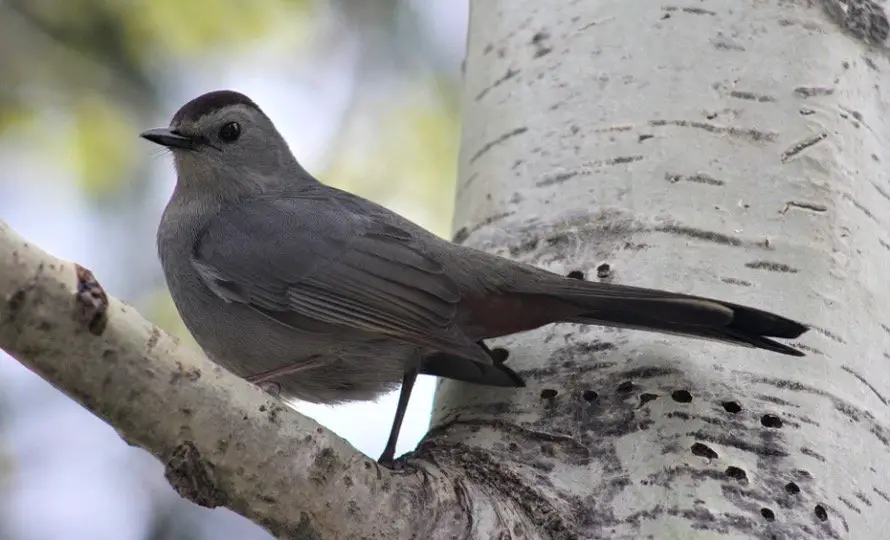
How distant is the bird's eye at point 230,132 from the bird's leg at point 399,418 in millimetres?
1367

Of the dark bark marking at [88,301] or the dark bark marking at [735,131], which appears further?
the dark bark marking at [735,131]

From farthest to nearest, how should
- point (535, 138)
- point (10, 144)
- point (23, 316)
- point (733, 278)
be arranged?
point (10, 144) < point (535, 138) < point (733, 278) < point (23, 316)

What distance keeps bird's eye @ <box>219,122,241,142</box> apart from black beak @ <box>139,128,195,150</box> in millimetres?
148

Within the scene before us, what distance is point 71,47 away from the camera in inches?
178

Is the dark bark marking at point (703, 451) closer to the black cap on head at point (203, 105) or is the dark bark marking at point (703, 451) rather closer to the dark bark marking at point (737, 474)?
the dark bark marking at point (737, 474)

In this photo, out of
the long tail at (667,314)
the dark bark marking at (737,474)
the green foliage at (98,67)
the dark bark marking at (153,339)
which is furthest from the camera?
the green foliage at (98,67)

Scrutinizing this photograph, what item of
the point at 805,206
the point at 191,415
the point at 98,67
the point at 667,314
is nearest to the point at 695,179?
the point at 805,206

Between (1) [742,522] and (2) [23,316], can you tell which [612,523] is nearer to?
(1) [742,522]

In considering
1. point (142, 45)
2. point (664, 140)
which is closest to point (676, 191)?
point (664, 140)

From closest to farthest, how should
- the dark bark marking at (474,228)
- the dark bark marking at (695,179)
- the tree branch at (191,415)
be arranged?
the tree branch at (191,415)
the dark bark marking at (695,179)
the dark bark marking at (474,228)

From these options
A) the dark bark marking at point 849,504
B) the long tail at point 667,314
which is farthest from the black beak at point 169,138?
the dark bark marking at point 849,504

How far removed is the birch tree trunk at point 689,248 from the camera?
2461mm

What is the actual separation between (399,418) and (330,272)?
0.53 metres

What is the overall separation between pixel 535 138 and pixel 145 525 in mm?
2554
